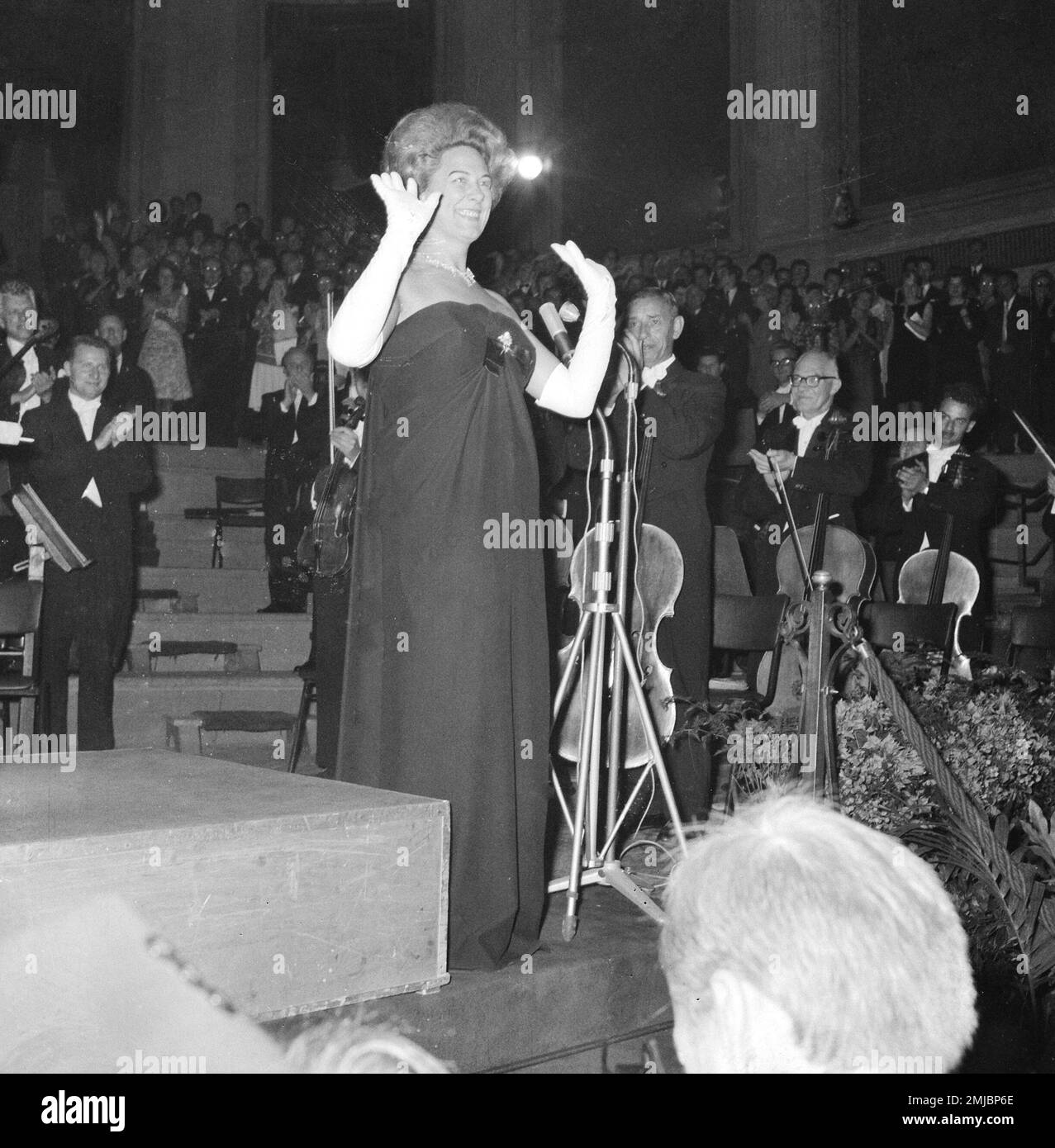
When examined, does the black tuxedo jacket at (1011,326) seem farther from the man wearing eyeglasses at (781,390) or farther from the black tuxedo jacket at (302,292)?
the black tuxedo jacket at (302,292)

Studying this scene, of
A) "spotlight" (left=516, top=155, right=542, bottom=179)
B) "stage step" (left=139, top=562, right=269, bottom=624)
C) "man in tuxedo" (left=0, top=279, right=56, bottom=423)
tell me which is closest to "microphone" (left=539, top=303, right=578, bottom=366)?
"spotlight" (left=516, top=155, right=542, bottom=179)

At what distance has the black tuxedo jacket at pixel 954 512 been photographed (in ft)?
19.1

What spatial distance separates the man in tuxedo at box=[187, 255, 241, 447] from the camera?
9289 mm

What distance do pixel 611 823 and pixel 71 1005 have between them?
1489 millimetres

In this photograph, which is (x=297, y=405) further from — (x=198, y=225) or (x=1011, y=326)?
(x=1011, y=326)

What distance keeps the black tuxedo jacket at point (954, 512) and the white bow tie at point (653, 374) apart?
2.44 m

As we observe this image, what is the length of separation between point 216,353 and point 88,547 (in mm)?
4685

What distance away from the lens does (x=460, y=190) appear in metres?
2.35

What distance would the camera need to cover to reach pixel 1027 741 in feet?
10.4

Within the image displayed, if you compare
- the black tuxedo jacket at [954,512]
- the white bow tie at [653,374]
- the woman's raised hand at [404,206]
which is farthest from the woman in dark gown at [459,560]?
the black tuxedo jacket at [954,512]

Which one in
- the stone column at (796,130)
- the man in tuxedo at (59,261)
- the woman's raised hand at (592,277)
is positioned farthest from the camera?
the stone column at (796,130)

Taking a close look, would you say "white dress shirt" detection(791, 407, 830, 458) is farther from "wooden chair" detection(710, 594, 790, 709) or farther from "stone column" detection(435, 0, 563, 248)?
"stone column" detection(435, 0, 563, 248)

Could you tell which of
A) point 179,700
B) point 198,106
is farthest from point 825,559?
point 198,106
